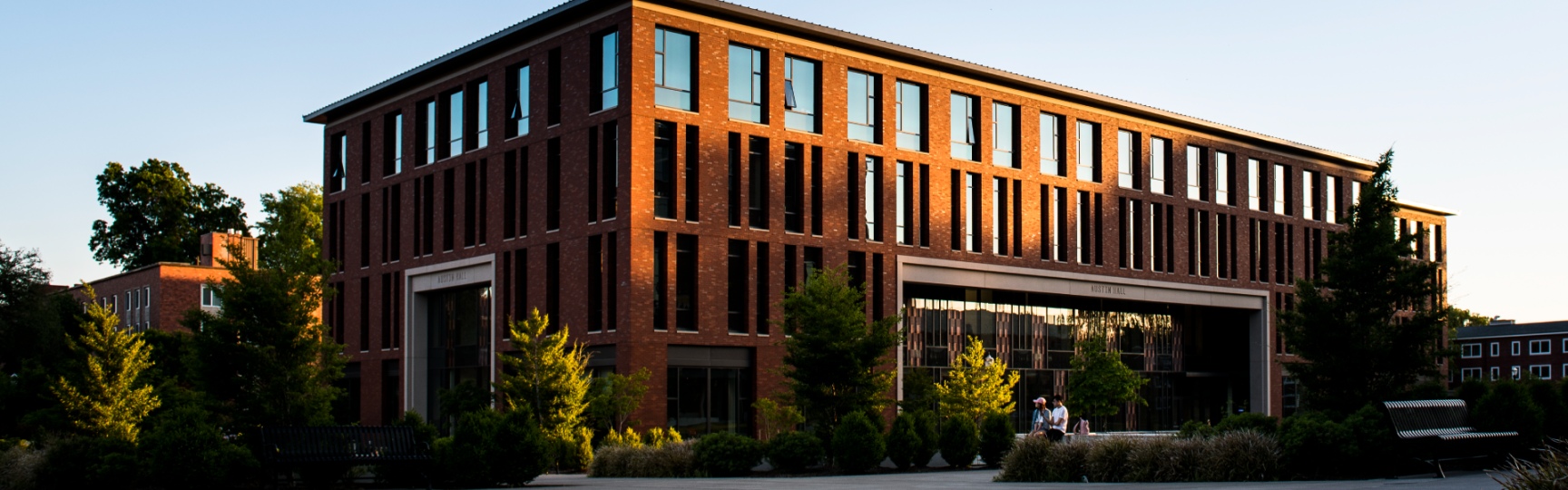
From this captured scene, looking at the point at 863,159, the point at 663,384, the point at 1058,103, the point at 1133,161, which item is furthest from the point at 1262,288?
the point at 663,384

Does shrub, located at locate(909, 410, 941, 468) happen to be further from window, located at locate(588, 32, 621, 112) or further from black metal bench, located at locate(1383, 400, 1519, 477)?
window, located at locate(588, 32, 621, 112)

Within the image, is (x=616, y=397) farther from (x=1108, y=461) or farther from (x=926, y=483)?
(x=1108, y=461)

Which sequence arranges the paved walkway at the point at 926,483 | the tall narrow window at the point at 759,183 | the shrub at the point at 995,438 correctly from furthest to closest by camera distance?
the tall narrow window at the point at 759,183
the shrub at the point at 995,438
the paved walkway at the point at 926,483

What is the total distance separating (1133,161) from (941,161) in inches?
470

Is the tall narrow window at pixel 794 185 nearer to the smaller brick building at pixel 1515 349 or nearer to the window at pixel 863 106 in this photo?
the window at pixel 863 106

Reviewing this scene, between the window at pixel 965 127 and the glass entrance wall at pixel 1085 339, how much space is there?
488 centimetres

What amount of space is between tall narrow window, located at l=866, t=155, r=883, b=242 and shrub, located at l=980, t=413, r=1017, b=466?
57.9 feet

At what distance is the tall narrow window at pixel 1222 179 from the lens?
61844 mm

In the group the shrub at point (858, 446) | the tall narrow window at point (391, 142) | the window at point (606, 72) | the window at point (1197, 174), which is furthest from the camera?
the window at point (1197, 174)

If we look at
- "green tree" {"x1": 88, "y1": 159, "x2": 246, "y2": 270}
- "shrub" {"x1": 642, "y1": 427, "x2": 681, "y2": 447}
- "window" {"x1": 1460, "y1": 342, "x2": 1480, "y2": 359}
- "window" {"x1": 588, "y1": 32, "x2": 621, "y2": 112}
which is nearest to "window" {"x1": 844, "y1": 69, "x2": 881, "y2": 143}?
"window" {"x1": 588, "y1": 32, "x2": 621, "y2": 112}

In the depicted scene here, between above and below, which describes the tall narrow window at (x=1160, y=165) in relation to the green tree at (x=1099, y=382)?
above

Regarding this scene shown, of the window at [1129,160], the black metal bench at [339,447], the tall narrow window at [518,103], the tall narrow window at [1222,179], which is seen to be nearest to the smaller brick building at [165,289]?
the tall narrow window at [518,103]

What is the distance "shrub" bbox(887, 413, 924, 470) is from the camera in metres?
28.3

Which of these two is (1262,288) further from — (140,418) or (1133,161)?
(140,418)
